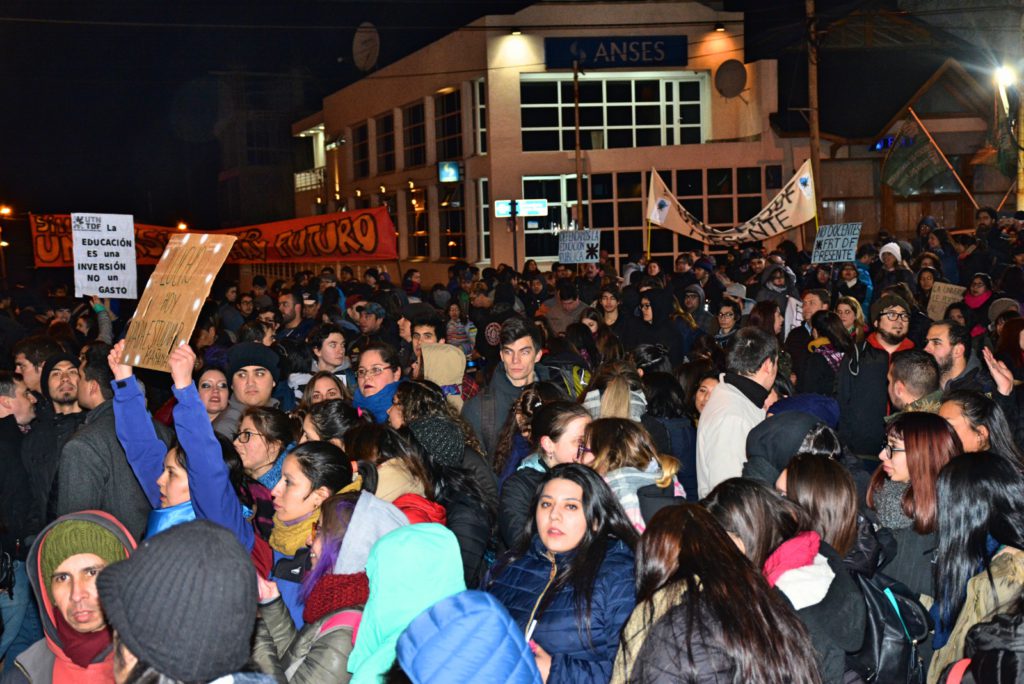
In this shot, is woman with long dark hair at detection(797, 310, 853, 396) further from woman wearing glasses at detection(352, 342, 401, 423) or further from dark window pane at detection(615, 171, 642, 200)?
dark window pane at detection(615, 171, 642, 200)

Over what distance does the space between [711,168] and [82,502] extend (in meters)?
29.6

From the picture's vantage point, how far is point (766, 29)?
110 feet

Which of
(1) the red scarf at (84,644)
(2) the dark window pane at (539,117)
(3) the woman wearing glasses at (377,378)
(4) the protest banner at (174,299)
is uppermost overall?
(2) the dark window pane at (539,117)

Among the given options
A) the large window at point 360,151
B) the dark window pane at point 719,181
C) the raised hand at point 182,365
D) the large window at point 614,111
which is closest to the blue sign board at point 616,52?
the large window at point 614,111

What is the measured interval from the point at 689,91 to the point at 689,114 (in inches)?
27.6

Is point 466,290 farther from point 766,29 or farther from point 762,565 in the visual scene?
point 766,29

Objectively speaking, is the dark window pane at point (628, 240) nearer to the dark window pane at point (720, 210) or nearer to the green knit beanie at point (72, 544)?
the dark window pane at point (720, 210)

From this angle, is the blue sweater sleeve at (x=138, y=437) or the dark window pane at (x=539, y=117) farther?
the dark window pane at (x=539, y=117)

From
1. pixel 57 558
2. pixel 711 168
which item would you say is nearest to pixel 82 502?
pixel 57 558

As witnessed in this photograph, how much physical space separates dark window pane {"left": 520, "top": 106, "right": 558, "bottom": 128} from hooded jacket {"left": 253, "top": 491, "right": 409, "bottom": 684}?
31135 millimetres

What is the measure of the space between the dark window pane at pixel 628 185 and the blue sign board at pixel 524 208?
263 cm

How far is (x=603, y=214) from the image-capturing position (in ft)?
113

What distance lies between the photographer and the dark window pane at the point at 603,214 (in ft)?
112

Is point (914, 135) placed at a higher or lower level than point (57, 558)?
higher
